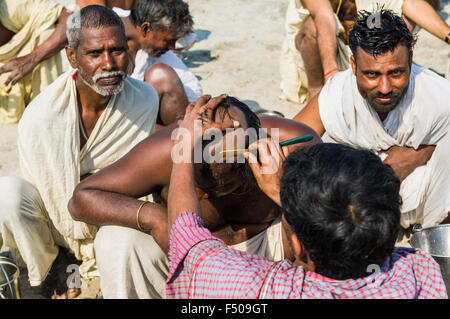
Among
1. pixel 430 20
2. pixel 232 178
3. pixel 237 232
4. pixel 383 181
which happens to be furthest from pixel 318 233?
pixel 430 20

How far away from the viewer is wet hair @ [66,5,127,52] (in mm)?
3320

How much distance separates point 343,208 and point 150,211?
1.29 metres

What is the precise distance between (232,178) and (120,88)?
1.02 metres

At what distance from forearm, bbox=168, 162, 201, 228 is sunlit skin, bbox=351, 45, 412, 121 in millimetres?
1546

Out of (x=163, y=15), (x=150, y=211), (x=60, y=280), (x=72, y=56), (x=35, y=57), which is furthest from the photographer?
(x=35, y=57)

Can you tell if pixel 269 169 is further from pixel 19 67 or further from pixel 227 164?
pixel 19 67

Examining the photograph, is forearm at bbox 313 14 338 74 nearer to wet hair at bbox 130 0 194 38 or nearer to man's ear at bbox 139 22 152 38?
wet hair at bbox 130 0 194 38

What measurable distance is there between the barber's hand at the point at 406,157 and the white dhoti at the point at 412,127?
3 cm

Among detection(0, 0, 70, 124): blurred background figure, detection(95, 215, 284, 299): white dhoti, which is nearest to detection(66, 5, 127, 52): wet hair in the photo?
detection(95, 215, 284, 299): white dhoti

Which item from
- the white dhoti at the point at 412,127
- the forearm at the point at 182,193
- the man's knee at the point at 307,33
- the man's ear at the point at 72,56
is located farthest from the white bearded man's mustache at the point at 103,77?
the man's knee at the point at 307,33

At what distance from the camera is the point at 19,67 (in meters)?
4.95

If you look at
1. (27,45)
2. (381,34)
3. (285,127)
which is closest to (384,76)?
(381,34)

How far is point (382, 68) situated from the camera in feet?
10.5

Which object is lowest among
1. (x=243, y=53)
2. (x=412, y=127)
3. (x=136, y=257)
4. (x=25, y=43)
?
(x=243, y=53)
